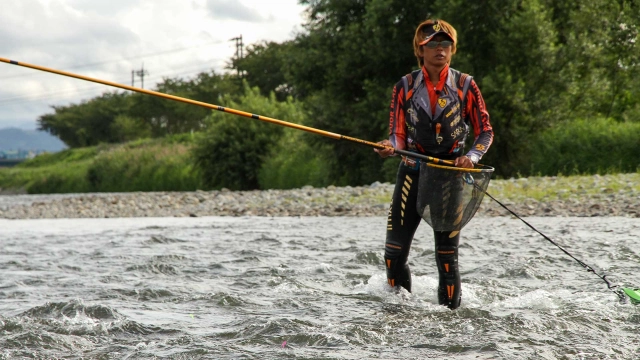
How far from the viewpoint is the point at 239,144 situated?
39844 millimetres

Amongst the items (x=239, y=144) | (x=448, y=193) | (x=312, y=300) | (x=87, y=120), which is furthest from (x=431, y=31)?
(x=87, y=120)

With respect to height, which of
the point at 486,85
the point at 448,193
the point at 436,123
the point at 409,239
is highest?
the point at 486,85

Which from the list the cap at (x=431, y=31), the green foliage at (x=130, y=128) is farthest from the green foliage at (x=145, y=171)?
the cap at (x=431, y=31)

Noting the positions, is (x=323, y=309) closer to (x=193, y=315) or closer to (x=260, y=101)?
(x=193, y=315)

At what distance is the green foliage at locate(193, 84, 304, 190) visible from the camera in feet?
130

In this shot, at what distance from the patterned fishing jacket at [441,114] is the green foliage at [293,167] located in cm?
2827

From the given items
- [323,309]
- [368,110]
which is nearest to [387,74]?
[368,110]

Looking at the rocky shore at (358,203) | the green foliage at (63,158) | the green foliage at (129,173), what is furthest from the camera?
the green foliage at (63,158)

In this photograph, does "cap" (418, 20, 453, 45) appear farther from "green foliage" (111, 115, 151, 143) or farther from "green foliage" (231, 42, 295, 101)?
"green foliage" (111, 115, 151, 143)

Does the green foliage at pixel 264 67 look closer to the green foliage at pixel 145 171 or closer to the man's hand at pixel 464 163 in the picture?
the green foliage at pixel 145 171

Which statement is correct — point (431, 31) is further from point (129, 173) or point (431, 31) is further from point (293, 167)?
point (129, 173)

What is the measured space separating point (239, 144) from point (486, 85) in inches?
657

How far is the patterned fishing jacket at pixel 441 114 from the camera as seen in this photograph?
20.7 feet

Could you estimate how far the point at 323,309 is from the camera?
7156mm
